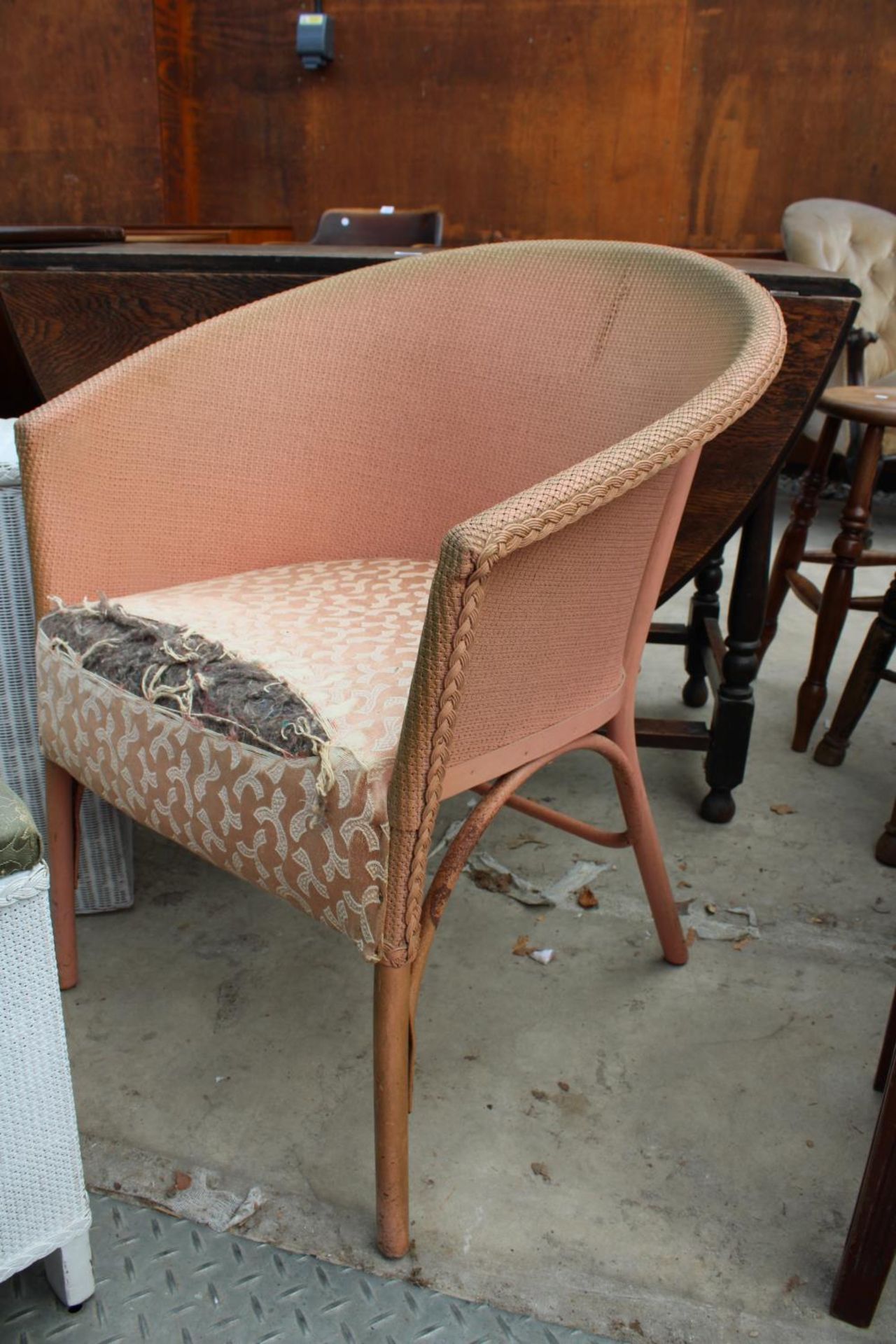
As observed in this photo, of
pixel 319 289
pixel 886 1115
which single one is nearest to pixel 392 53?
pixel 319 289

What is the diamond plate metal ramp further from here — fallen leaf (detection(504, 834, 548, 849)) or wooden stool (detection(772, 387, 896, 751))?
wooden stool (detection(772, 387, 896, 751))

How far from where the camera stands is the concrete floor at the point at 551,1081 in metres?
1.04

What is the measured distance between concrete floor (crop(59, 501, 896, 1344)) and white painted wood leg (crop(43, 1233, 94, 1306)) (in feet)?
0.42

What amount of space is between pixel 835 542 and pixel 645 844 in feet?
3.06

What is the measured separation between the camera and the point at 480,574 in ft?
2.66

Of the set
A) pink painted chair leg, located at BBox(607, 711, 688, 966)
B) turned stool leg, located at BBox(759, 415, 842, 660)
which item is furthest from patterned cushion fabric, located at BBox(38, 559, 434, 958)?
turned stool leg, located at BBox(759, 415, 842, 660)

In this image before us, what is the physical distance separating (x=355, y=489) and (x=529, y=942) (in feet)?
2.23

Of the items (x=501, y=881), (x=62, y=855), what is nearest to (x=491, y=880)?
(x=501, y=881)

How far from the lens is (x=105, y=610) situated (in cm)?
118

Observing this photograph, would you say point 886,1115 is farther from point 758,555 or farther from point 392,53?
point 392,53

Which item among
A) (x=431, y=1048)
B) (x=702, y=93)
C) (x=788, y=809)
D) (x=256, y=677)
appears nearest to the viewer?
(x=256, y=677)

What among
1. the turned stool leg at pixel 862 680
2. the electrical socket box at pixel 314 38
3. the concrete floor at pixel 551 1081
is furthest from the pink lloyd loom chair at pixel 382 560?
the electrical socket box at pixel 314 38

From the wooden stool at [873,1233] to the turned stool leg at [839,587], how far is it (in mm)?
1186

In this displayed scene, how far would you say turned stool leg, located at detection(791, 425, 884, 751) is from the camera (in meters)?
1.98
